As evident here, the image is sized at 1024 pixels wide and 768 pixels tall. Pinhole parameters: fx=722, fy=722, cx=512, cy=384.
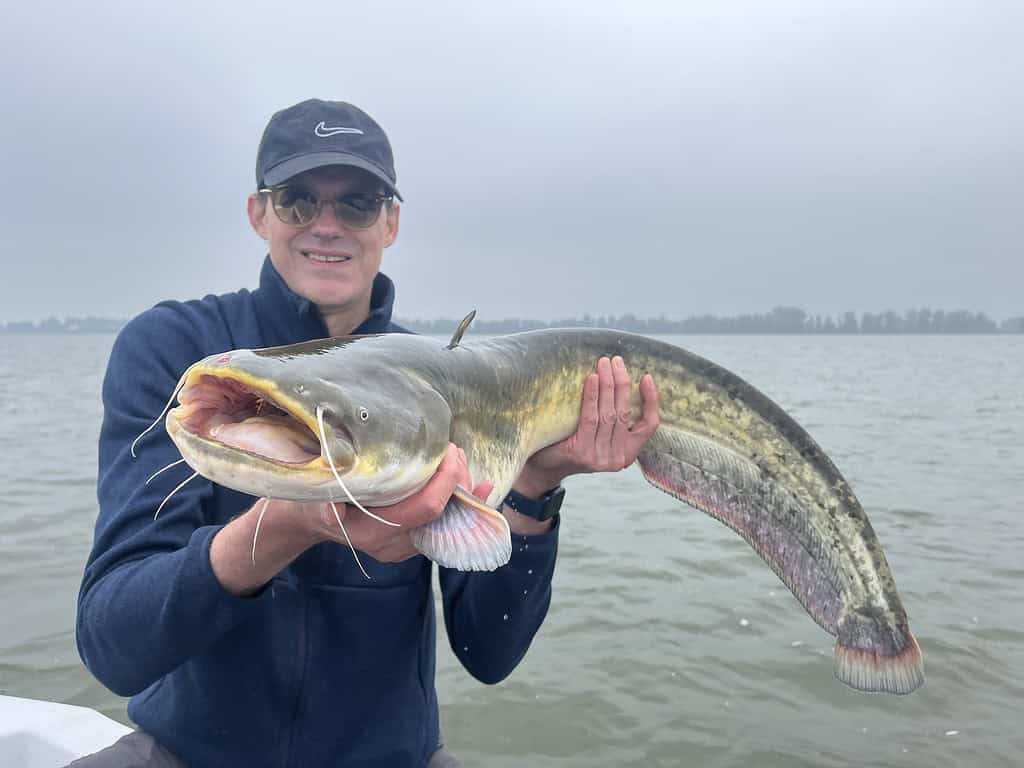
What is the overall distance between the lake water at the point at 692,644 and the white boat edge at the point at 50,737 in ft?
6.74

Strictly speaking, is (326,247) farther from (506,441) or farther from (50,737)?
(50,737)

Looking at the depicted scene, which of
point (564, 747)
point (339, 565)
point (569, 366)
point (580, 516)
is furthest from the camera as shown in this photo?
point (580, 516)

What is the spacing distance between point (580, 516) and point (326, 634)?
8064 mm

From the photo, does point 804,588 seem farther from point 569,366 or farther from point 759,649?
point 759,649

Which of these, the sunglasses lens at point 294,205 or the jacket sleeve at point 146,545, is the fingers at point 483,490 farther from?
the sunglasses lens at point 294,205

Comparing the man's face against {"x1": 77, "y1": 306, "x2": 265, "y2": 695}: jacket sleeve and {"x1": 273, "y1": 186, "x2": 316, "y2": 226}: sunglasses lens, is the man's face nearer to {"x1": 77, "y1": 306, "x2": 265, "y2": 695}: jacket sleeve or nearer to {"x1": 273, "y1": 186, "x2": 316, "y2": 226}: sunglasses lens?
{"x1": 273, "y1": 186, "x2": 316, "y2": 226}: sunglasses lens

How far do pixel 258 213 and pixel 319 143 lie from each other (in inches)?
19.3

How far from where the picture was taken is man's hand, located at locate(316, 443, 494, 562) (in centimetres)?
171

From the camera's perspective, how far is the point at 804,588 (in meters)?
2.99

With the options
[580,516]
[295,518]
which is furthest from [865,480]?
[295,518]

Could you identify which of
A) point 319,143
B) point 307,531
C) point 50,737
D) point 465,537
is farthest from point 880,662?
point 50,737

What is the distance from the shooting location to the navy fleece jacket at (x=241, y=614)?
2062 mm

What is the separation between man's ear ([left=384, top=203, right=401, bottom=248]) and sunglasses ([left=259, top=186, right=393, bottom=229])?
190 millimetres

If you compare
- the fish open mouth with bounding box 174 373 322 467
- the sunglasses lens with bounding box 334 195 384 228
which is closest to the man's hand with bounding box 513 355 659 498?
the sunglasses lens with bounding box 334 195 384 228
